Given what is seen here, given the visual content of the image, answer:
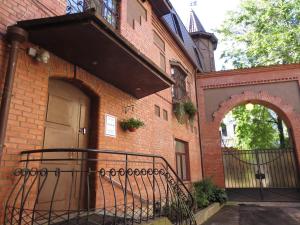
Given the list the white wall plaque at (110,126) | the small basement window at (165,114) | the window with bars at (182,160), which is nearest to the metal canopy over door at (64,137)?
the white wall plaque at (110,126)

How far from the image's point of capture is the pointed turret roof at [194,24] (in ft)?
55.7

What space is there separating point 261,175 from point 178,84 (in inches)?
212

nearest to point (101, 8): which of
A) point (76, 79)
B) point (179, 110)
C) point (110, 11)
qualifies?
point (110, 11)

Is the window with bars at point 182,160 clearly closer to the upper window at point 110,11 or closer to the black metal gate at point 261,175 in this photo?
the black metal gate at point 261,175

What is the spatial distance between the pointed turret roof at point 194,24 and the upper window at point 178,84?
766 cm

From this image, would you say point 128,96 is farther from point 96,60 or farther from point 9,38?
point 9,38

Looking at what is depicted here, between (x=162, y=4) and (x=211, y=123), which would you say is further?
(x=211, y=123)

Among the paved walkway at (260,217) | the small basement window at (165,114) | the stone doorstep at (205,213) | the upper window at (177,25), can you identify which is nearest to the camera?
the stone doorstep at (205,213)

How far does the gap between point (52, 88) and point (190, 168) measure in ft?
22.2

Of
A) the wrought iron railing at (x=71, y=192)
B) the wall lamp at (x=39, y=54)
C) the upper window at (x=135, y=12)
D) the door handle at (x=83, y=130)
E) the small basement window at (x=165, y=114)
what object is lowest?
the wrought iron railing at (x=71, y=192)

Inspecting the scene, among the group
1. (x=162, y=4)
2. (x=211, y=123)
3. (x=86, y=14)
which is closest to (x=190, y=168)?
(x=211, y=123)

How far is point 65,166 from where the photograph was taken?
4.25m

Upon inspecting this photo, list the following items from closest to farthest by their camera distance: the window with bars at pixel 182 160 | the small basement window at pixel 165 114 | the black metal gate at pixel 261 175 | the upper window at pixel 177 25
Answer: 1. the small basement window at pixel 165 114
2. the window with bars at pixel 182 160
3. the black metal gate at pixel 261 175
4. the upper window at pixel 177 25

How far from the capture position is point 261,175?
11.0 metres
